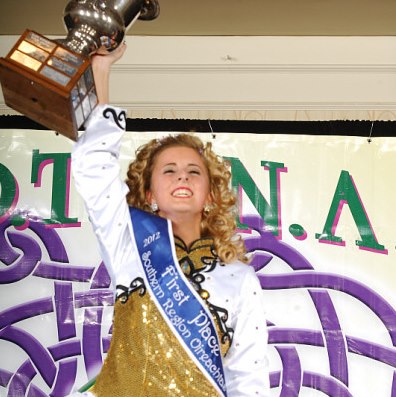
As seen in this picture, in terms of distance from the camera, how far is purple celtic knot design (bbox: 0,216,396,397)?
329 centimetres

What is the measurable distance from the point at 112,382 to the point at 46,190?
5.89 ft

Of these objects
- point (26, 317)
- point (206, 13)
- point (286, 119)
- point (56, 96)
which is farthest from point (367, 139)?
point (56, 96)

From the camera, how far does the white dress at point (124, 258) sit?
6.05 feet

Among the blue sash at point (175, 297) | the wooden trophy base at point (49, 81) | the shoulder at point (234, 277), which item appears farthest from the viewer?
the shoulder at point (234, 277)

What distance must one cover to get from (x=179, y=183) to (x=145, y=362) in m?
0.48

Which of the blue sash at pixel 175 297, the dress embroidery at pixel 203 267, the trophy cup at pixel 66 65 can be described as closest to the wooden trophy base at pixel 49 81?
the trophy cup at pixel 66 65

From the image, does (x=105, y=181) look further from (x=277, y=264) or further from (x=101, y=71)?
(x=277, y=264)

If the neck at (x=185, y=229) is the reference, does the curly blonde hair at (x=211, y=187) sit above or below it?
above

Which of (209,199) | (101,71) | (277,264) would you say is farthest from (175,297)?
(277,264)

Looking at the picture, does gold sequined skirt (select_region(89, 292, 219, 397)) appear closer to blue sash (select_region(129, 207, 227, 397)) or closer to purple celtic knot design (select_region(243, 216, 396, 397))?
blue sash (select_region(129, 207, 227, 397))

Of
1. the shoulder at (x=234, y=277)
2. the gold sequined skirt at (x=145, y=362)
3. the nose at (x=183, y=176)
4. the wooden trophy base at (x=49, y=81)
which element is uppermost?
the wooden trophy base at (x=49, y=81)

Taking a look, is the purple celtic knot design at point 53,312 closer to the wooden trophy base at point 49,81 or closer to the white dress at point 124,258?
the white dress at point 124,258

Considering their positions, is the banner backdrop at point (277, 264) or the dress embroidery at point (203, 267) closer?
the dress embroidery at point (203, 267)

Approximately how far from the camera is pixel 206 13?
11.1 ft
